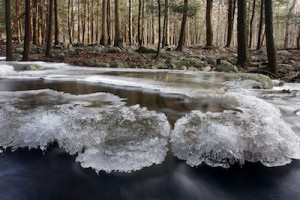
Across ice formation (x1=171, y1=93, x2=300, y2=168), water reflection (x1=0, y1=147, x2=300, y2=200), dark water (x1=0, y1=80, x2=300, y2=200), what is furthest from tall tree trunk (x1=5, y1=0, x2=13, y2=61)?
ice formation (x1=171, y1=93, x2=300, y2=168)

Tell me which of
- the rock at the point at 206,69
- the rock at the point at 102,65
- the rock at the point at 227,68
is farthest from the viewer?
the rock at the point at 102,65

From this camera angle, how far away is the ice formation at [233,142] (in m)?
3.26

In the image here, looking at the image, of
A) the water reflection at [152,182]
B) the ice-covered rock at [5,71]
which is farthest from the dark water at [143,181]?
the ice-covered rock at [5,71]

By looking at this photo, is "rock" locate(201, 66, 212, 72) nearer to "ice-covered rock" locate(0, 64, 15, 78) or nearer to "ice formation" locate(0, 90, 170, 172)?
"ice-covered rock" locate(0, 64, 15, 78)

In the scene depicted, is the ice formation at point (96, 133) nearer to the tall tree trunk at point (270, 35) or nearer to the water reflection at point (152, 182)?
the water reflection at point (152, 182)

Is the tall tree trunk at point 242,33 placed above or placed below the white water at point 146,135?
above

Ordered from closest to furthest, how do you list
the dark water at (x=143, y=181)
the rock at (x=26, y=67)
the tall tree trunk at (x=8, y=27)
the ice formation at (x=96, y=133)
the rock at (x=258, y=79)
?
the dark water at (x=143, y=181)
the ice formation at (x=96, y=133)
the rock at (x=258, y=79)
the rock at (x=26, y=67)
the tall tree trunk at (x=8, y=27)

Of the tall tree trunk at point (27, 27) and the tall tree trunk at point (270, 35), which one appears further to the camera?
the tall tree trunk at point (27, 27)

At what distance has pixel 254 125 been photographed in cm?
371

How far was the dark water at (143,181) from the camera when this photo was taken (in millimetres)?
2902

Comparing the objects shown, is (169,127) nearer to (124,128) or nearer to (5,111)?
(124,128)

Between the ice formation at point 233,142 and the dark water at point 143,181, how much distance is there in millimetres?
101

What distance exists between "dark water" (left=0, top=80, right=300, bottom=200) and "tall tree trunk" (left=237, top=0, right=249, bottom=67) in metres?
9.26

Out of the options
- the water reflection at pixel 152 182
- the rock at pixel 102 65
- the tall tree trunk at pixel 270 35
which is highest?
the tall tree trunk at pixel 270 35
